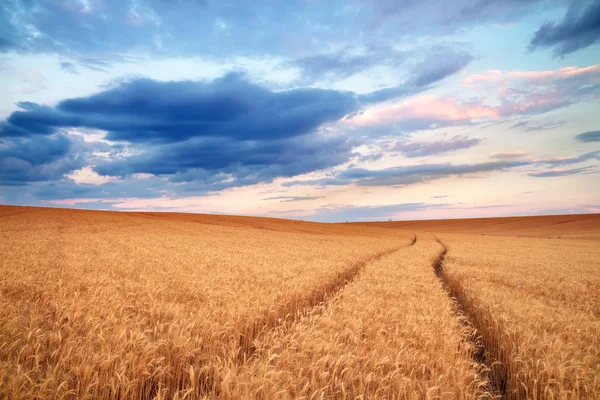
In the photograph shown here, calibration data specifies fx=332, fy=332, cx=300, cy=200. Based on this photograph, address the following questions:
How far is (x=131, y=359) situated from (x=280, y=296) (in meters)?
5.14

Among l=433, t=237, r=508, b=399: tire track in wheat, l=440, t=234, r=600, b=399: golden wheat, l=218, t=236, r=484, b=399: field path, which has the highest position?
l=218, t=236, r=484, b=399: field path

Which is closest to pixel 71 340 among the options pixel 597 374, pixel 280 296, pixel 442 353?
pixel 280 296

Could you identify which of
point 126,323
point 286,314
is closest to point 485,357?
point 286,314

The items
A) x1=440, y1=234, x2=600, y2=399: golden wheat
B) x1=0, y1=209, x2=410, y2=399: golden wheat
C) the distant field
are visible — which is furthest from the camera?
x1=440, y1=234, x2=600, y2=399: golden wheat

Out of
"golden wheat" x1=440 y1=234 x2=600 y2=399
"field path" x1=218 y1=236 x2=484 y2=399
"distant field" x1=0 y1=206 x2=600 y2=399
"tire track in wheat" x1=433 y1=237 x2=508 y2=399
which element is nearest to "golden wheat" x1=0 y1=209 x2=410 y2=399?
"distant field" x1=0 y1=206 x2=600 y2=399

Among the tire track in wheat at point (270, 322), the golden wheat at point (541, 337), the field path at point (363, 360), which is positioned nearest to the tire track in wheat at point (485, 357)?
the golden wheat at point (541, 337)

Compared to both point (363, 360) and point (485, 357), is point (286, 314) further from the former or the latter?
point (485, 357)

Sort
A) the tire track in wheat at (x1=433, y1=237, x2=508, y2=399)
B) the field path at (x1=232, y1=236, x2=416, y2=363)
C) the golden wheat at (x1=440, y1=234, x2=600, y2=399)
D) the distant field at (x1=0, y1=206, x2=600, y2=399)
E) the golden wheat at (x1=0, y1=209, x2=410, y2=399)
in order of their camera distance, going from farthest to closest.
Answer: the field path at (x1=232, y1=236, x2=416, y2=363)
the tire track in wheat at (x1=433, y1=237, x2=508, y2=399)
the golden wheat at (x1=440, y1=234, x2=600, y2=399)
the distant field at (x1=0, y1=206, x2=600, y2=399)
the golden wheat at (x1=0, y1=209, x2=410, y2=399)

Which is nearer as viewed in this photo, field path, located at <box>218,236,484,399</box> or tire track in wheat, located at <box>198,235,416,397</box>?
field path, located at <box>218,236,484,399</box>

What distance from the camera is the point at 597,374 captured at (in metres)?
5.36

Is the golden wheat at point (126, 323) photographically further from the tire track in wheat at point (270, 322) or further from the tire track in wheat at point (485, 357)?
the tire track in wheat at point (485, 357)

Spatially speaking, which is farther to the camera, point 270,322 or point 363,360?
point 270,322

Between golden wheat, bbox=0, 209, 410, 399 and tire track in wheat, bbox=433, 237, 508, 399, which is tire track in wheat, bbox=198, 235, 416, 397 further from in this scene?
tire track in wheat, bbox=433, 237, 508, 399

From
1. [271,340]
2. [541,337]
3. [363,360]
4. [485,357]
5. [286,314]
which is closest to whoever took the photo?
[363,360]
